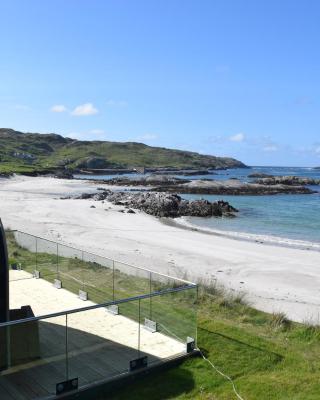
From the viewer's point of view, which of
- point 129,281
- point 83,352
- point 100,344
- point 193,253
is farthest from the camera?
point 193,253

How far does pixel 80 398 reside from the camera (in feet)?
28.1

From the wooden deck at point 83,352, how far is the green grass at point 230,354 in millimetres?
371

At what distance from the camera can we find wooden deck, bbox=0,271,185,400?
27.3ft

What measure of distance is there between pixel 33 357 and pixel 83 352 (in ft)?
2.94

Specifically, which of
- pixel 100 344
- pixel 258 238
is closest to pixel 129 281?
pixel 100 344

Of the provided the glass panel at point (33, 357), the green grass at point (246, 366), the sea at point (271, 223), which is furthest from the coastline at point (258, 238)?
the glass panel at point (33, 357)

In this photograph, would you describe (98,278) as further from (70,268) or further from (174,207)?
(174,207)

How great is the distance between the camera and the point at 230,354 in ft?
35.0

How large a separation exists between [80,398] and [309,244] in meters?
28.8

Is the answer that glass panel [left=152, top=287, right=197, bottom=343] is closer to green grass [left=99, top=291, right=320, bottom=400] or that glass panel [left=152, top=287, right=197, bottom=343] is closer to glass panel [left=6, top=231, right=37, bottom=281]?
green grass [left=99, top=291, right=320, bottom=400]

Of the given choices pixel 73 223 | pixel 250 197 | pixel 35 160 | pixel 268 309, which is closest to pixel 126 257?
pixel 268 309

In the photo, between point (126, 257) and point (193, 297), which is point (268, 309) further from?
point (126, 257)

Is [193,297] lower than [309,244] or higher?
higher

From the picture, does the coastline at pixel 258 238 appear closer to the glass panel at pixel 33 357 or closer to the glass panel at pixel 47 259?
the glass panel at pixel 47 259
